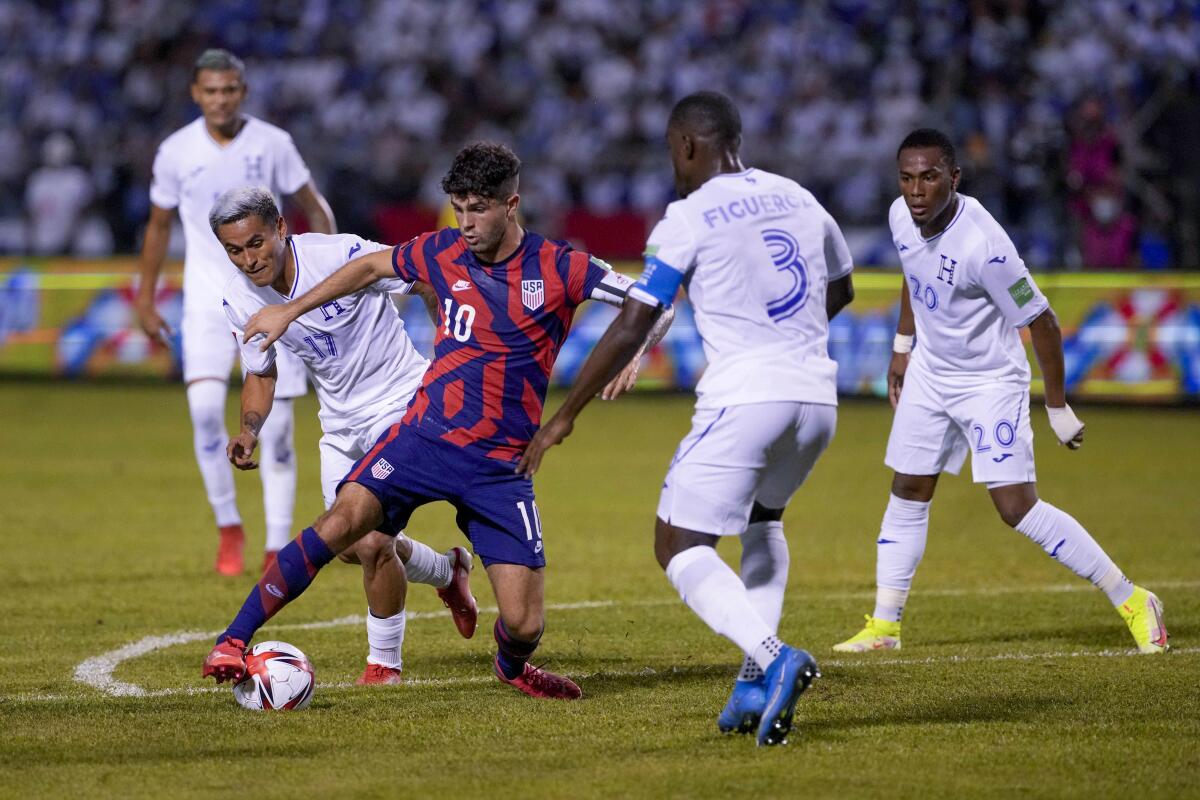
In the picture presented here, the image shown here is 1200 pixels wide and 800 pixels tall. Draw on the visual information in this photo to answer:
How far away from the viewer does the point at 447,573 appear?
6.69 metres

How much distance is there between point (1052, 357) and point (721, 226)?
6.78 ft

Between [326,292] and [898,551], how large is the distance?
2.75 metres

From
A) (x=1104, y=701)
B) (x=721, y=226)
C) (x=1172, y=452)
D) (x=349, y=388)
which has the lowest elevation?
(x=1172, y=452)

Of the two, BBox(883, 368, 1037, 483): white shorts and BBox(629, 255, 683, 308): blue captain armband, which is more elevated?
BBox(629, 255, 683, 308): blue captain armband

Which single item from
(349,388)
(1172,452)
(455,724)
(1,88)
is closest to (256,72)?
(1,88)

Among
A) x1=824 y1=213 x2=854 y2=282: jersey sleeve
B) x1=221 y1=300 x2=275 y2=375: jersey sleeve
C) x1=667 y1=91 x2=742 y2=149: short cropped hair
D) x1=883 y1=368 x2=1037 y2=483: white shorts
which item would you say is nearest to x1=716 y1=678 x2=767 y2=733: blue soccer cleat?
x1=824 y1=213 x2=854 y2=282: jersey sleeve

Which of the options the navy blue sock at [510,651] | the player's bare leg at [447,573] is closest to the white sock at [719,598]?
the navy blue sock at [510,651]

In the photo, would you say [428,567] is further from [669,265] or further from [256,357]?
[669,265]

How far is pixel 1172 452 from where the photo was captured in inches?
552

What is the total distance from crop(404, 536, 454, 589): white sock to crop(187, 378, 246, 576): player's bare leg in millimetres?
2695

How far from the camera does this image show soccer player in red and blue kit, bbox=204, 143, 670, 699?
5676mm

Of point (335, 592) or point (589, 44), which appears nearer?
point (335, 592)

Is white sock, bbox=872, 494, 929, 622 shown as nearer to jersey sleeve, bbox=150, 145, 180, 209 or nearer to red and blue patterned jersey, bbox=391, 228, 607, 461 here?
red and blue patterned jersey, bbox=391, 228, 607, 461

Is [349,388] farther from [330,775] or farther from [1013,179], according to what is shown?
[1013,179]
